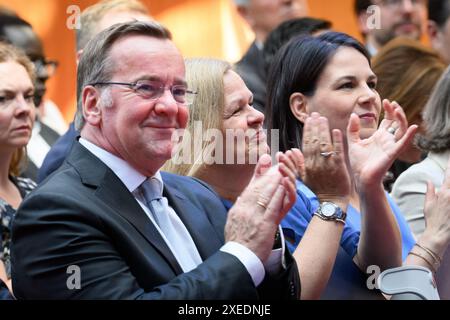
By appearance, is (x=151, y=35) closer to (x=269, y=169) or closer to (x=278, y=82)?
(x=269, y=169)

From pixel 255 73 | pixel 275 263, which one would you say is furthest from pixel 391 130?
pixel 255 73

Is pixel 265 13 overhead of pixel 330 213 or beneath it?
overhead

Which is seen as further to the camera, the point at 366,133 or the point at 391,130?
the point at 366,133

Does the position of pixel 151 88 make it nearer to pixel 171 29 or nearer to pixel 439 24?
pixel 439 24

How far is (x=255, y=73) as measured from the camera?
5.08 meters

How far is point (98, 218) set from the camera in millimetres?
2461

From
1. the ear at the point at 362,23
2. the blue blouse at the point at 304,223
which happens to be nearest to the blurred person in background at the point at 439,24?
the ear at the point at 362,23

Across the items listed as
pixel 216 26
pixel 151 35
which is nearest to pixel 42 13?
pixel 216 26

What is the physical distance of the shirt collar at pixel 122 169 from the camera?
2.65 m

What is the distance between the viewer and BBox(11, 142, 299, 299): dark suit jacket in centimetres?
239

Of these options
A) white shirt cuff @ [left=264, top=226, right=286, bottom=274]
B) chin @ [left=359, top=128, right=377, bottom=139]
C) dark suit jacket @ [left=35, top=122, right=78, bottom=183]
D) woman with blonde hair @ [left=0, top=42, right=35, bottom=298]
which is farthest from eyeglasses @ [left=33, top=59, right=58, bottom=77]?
white shirt cuff @ [left=264, top=226, right=286, bottom=274]

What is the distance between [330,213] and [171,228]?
0.58m

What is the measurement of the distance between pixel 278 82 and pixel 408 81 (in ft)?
3.82

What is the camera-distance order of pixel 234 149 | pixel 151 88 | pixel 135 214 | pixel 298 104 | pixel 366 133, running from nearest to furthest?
1. pixel 135 214
2. pixel 151 88
3. pixel 234 149
4. pixel 366 133
5. pixel 298 104
